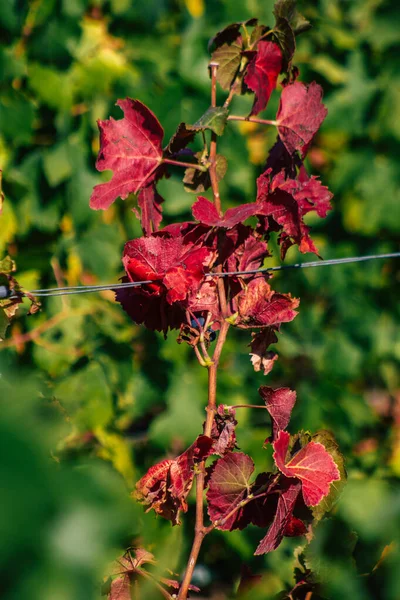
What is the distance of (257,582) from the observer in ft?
2.97

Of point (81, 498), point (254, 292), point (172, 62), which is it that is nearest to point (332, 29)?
Result: point (172, 62)

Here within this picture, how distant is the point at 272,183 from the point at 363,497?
4.44 ft

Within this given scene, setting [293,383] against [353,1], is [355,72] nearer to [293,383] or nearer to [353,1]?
[353,1]

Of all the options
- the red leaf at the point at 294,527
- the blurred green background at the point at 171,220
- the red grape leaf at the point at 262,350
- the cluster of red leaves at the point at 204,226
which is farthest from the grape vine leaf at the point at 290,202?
the blurred green background at the point at 171,220

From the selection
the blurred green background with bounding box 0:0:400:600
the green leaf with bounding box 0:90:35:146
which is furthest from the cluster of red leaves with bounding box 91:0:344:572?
the green leaf with bounding box 0:90:35:146

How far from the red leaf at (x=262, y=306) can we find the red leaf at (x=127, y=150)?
196 mm

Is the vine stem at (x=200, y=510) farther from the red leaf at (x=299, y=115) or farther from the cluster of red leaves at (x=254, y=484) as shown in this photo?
the red leaf at (x=299, y=115)

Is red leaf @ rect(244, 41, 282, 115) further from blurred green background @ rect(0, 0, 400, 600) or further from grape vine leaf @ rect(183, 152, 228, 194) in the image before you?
blurred green background @ rect(0, 0, 400, 600)

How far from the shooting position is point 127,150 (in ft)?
2.82

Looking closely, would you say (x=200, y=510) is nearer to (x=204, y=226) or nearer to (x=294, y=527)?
(x=294, y=527)

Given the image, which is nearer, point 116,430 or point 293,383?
point 116,430

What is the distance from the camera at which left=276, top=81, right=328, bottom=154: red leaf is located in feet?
2.81

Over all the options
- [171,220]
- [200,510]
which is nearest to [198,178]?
[200,510]

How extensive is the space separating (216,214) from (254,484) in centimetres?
33
